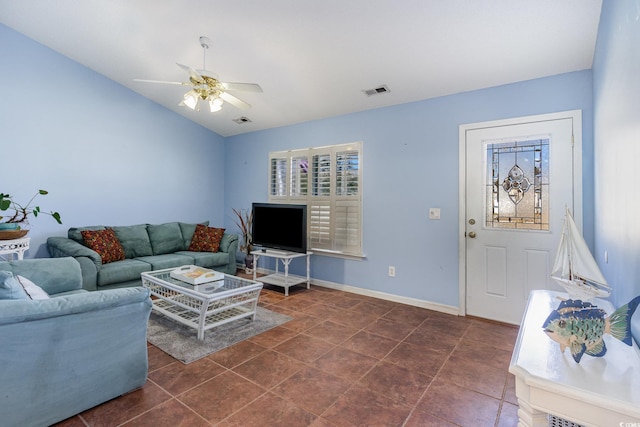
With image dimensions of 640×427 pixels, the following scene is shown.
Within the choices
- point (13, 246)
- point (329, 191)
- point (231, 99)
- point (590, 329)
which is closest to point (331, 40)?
point (231, 99)

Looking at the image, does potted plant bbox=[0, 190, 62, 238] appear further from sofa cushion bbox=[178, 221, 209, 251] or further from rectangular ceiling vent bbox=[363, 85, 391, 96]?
rectangular ceiling vent bbox=[363, 85, 391, 96]

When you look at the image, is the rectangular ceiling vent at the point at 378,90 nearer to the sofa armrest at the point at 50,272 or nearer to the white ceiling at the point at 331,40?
the white ceiling at the point at 331,40

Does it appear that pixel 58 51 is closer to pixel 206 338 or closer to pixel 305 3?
pixel 305 3

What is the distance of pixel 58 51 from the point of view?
385 centimetres

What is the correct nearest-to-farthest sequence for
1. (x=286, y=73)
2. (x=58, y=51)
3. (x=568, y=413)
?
(x=568, y=413) < (x=286, y=73) < (x=58, y=51)

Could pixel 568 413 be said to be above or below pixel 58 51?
below

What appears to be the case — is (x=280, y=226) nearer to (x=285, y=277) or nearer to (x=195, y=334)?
(x=285, y=277)

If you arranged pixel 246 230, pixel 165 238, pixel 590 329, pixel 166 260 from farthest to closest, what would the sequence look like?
pixel 246 230 → pixel 165 238 → pixel 166 260 → pixel 590 329

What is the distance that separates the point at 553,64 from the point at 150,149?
5241 millimetres

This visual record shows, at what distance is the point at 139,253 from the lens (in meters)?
4.35

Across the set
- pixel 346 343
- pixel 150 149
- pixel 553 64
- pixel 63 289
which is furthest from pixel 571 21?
pixel 150 149

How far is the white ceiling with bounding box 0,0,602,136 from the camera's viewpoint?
239cm

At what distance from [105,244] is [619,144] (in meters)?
4.90

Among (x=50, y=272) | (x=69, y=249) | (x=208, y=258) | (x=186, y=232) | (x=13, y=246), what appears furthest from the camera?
(x=186, y=232)
